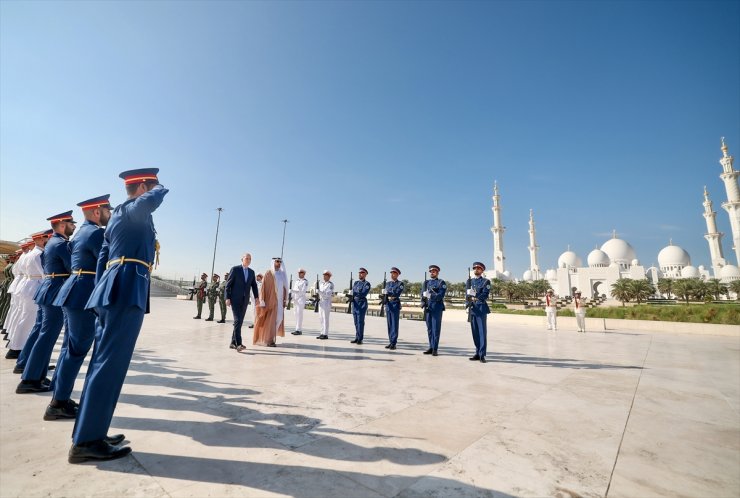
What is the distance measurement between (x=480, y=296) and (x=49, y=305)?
7827 mm

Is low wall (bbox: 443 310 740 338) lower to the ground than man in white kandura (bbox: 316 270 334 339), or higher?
lower

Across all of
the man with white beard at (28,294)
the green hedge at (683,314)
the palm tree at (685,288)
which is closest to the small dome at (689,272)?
the palm tree at (685,288)

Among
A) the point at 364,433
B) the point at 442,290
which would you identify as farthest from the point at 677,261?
the point at 364,433

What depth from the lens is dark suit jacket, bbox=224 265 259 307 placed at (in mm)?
7895

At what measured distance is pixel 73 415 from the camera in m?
3.18

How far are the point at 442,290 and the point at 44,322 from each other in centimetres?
749

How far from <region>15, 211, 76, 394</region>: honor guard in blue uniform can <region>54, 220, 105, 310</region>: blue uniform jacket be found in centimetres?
69

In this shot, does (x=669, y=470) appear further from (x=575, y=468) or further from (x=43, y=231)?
(x=43, y=231)

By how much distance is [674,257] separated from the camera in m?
75.1

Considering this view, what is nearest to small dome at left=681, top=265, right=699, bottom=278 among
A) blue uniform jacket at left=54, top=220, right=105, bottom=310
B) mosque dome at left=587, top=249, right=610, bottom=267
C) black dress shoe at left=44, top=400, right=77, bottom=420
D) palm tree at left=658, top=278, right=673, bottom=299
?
mosque dome at left=587, top=249, right=610, bottom=267

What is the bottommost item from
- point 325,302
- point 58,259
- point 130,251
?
point 325,302

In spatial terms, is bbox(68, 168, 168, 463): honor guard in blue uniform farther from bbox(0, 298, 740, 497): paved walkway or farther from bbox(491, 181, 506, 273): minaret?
bbox(491, 181, 506, 273): minaret

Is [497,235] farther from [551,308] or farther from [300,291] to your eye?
[300,291]

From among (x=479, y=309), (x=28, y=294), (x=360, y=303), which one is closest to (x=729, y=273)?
(x=479, y=309)
